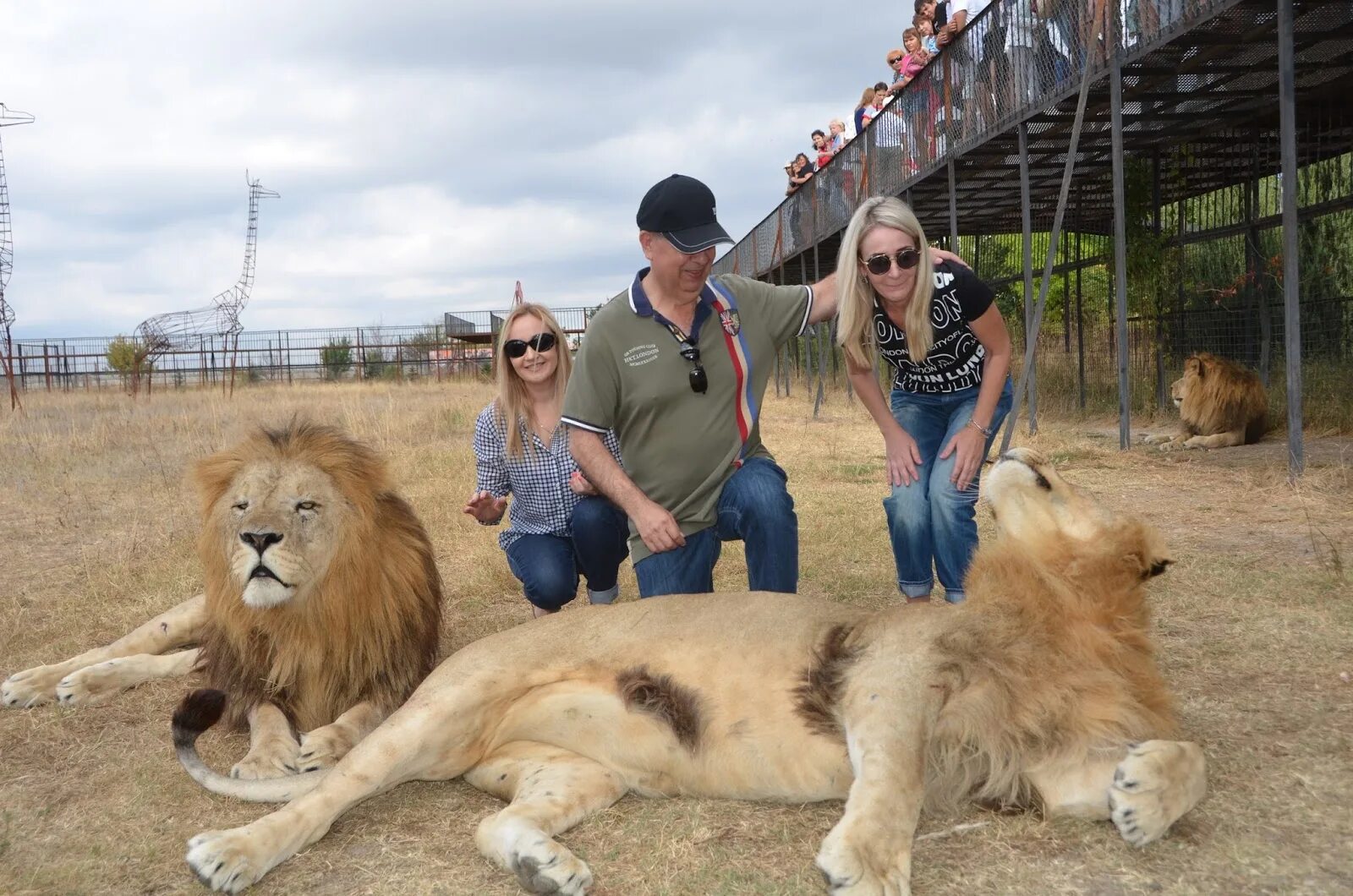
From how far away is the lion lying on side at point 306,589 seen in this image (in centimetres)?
317

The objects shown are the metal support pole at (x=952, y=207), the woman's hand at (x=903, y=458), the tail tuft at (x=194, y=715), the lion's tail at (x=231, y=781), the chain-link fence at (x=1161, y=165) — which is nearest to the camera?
the lion's tail at (x=231, y=781)

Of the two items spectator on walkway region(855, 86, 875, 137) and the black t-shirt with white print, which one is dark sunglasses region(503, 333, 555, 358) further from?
spectator on walkway region(855, 86, 875, 137)

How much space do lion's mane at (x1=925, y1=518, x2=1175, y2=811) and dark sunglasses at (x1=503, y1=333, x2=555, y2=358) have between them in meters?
2.29

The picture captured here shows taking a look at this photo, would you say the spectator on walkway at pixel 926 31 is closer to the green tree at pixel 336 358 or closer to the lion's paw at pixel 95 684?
the lion's paw at pixel 95 684

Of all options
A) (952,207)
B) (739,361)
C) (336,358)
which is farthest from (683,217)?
(336,358)

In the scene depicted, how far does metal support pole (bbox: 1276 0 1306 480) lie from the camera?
272 inches

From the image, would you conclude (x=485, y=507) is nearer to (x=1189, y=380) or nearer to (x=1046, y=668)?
(x=1046, y=668)

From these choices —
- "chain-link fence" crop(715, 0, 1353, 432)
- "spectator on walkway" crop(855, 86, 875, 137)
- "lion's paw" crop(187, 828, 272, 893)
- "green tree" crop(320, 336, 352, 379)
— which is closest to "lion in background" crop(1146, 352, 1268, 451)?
"chain-link fence" crop(715, 0, 1353, 432)

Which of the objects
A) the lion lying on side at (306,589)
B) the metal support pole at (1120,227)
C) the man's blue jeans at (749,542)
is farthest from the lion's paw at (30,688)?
the metal support pole at (1120,227)

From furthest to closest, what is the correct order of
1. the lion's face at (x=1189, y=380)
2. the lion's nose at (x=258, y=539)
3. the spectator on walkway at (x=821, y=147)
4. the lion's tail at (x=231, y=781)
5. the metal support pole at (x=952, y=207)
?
1. the spectator on walkway at (x=821, y=147)
2. the metal support pole at (x=952, y=207)
3. the lion's face at (x=1189, y=380)
4. the lion's nose at (x=258, y=539)
5. the lion's tail at (x=231, y=781)

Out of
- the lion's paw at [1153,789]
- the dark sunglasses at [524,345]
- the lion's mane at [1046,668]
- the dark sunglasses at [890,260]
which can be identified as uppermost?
the dark sunglasses at [890,260]

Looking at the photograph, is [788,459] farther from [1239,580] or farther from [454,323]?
[454,323]

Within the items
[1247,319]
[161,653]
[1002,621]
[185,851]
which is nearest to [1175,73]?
[1247,319]

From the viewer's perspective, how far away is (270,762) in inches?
118
